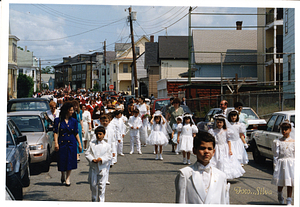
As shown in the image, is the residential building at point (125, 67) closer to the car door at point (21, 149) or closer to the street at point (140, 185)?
the street at point (140, 185)

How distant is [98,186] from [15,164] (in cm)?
154

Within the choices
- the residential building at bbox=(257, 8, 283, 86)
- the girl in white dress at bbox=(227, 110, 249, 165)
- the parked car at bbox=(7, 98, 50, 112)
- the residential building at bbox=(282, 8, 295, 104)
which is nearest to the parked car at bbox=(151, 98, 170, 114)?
the residential building at bbox=(282, 8, 295, 104)

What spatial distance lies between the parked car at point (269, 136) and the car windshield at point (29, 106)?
309 inches

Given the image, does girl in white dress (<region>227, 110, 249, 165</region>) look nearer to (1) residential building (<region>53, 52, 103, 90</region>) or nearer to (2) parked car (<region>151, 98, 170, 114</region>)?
(2) parked car (<region>151, 98, 170, 114</region>)

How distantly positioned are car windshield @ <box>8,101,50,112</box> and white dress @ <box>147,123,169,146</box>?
14.2ft

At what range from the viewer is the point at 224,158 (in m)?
7.95

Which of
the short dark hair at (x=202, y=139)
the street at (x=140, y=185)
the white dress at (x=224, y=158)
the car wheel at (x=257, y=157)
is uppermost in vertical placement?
the short dark hair at (x=202, y=139)

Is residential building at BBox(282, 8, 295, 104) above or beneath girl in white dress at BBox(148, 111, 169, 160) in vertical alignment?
above

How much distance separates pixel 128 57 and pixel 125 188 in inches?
2298

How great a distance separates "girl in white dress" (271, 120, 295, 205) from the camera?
6402 mm

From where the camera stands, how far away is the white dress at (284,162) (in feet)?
21.0

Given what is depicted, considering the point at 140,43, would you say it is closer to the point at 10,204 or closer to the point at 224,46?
the point at 224,46

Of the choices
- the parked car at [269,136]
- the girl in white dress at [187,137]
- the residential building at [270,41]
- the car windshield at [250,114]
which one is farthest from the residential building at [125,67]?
the parked car at [269,136]

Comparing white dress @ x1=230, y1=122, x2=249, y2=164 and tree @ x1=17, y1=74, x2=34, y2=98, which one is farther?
tree @ x1=17, y1=74, x2=34, y2=98
